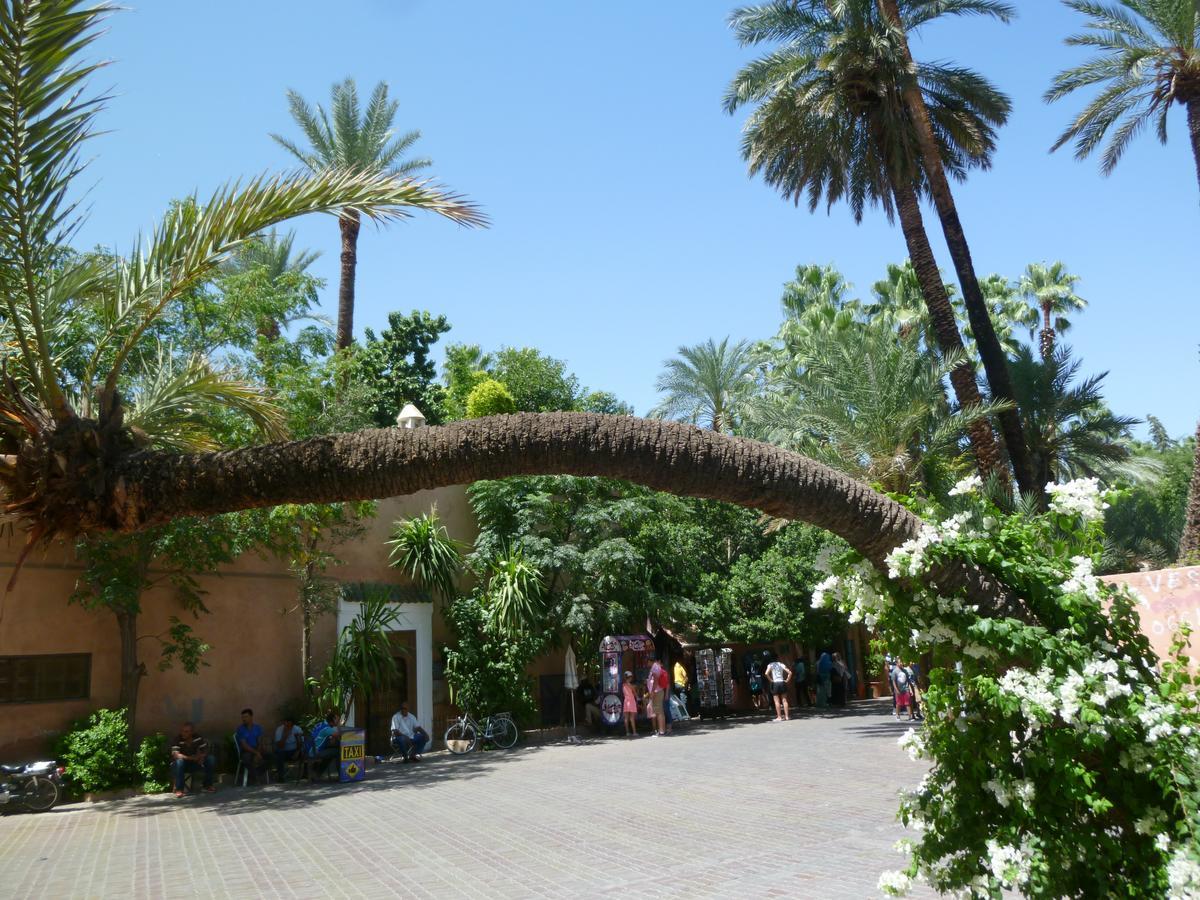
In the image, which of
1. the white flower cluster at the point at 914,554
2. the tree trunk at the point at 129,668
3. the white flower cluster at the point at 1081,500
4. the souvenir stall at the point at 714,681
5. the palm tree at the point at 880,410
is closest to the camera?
the white flower cluster at the point at 914,554

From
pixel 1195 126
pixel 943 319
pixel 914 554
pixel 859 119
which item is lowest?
pixel 914 554

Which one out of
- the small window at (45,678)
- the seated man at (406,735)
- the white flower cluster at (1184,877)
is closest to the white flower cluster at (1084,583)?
the white flower cluster at (1184,877)

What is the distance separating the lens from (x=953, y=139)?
19.8 m

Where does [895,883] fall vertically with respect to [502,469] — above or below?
below

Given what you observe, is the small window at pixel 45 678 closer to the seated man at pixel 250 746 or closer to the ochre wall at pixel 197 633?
the ochre wall at pixel 197 633

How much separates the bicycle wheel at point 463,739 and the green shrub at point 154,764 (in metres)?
5.99

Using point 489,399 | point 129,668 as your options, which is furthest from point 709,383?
point 129,668

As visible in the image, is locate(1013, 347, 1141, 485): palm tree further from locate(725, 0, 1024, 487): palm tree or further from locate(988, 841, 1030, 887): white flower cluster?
locate(988, 841, 1030, 887): white flower cluster

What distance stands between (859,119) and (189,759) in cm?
1817

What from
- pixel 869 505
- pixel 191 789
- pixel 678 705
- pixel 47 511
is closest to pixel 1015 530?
pixel 869 505

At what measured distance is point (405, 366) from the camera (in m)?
34.0

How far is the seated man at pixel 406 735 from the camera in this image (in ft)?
59.2

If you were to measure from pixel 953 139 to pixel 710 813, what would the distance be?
52.5 feet

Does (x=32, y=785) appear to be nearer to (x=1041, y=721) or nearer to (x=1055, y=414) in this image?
(x=1041, y=721)
